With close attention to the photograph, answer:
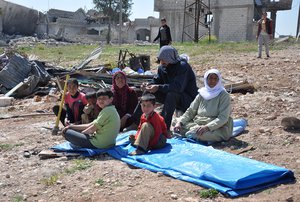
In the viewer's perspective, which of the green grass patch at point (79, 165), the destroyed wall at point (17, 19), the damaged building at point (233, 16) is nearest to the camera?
the green grass patch at point (79, 165)

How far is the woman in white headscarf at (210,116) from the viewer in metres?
4.87

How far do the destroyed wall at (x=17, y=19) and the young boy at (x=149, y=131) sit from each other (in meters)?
33.6

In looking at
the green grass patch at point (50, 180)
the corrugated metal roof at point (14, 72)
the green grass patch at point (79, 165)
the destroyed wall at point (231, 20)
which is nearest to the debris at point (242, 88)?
the green grass patch at point (79, 165)

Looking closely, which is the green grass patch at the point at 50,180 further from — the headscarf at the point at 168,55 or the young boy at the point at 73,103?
the headscarf at the point at 168,55

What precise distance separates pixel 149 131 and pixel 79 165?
841mm

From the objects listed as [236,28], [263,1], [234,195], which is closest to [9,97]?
[234,195]

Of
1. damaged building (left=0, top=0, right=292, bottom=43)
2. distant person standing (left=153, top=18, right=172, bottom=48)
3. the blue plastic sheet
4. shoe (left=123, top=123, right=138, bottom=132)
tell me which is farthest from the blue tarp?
damaged building (left=0, top=0, right=292, bottom=43)

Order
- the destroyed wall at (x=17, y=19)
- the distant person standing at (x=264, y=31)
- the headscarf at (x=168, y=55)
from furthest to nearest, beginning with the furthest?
the destroyed wall at (x=17, y=19) < the distant person standing at (x=264, y=31) < the headscarf at (x=168, y=55)

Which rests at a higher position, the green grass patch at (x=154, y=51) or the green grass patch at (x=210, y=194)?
the green grass patch at (x=154, y=51)

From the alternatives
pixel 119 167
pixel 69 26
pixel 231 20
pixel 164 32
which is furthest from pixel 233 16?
pixel 119 167

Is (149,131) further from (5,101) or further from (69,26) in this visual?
(69,26)

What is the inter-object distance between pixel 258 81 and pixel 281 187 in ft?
18.8

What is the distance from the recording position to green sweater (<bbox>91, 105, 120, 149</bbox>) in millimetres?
4637

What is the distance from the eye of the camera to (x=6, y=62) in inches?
418
